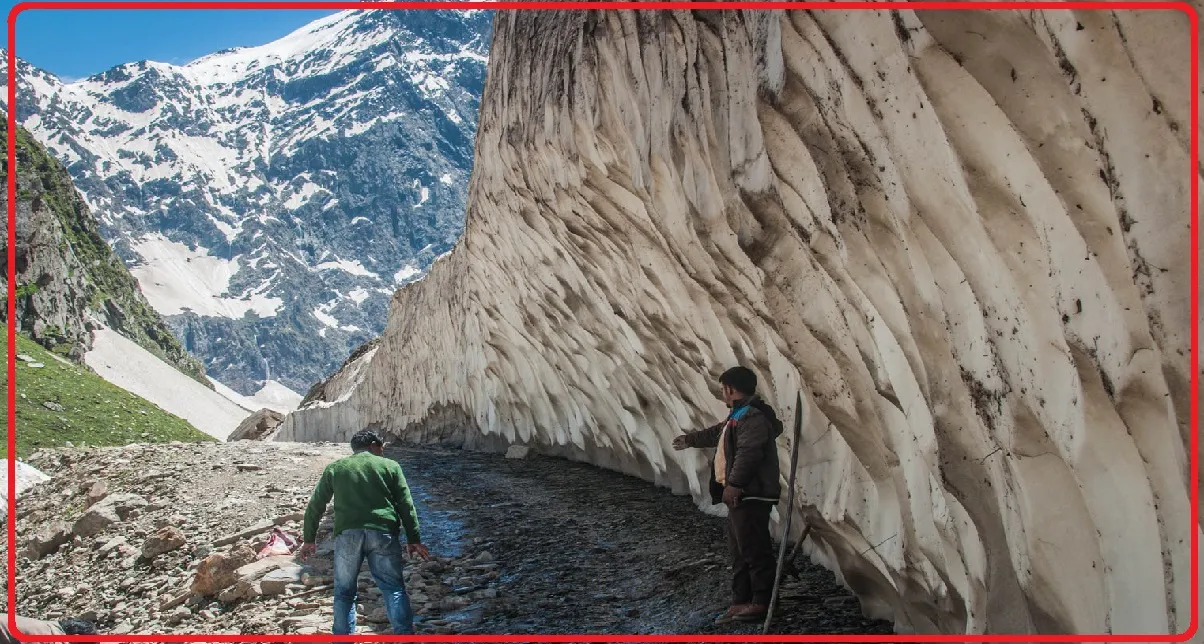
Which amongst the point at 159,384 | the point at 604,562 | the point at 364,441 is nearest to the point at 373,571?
the point at 364,441

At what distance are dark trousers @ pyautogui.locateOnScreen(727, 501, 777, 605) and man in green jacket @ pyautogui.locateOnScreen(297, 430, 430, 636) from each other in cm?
179

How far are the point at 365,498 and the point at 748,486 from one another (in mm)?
2155

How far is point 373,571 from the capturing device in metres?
5.95

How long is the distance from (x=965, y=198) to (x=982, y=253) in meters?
0.23

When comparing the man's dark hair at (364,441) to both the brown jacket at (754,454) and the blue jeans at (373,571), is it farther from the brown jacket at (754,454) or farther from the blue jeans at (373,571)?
the brown jacket at (754,454)

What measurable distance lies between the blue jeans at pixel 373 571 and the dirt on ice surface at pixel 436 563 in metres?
0.45

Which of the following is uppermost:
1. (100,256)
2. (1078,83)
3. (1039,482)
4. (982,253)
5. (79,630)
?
(100,256)

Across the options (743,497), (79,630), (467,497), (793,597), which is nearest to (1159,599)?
(743,497)

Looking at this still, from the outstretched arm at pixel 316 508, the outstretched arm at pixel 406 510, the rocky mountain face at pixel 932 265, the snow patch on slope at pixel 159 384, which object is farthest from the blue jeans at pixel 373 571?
the snow patch on slope at pixel 159 384

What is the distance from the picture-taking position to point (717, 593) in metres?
6.65

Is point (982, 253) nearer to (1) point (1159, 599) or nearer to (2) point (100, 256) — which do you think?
(1) point (1159, 599)

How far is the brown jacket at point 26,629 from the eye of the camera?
434cm

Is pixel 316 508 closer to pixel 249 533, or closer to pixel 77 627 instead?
pixel 77 627

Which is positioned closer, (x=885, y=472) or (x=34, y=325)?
(x=885, y=472)
